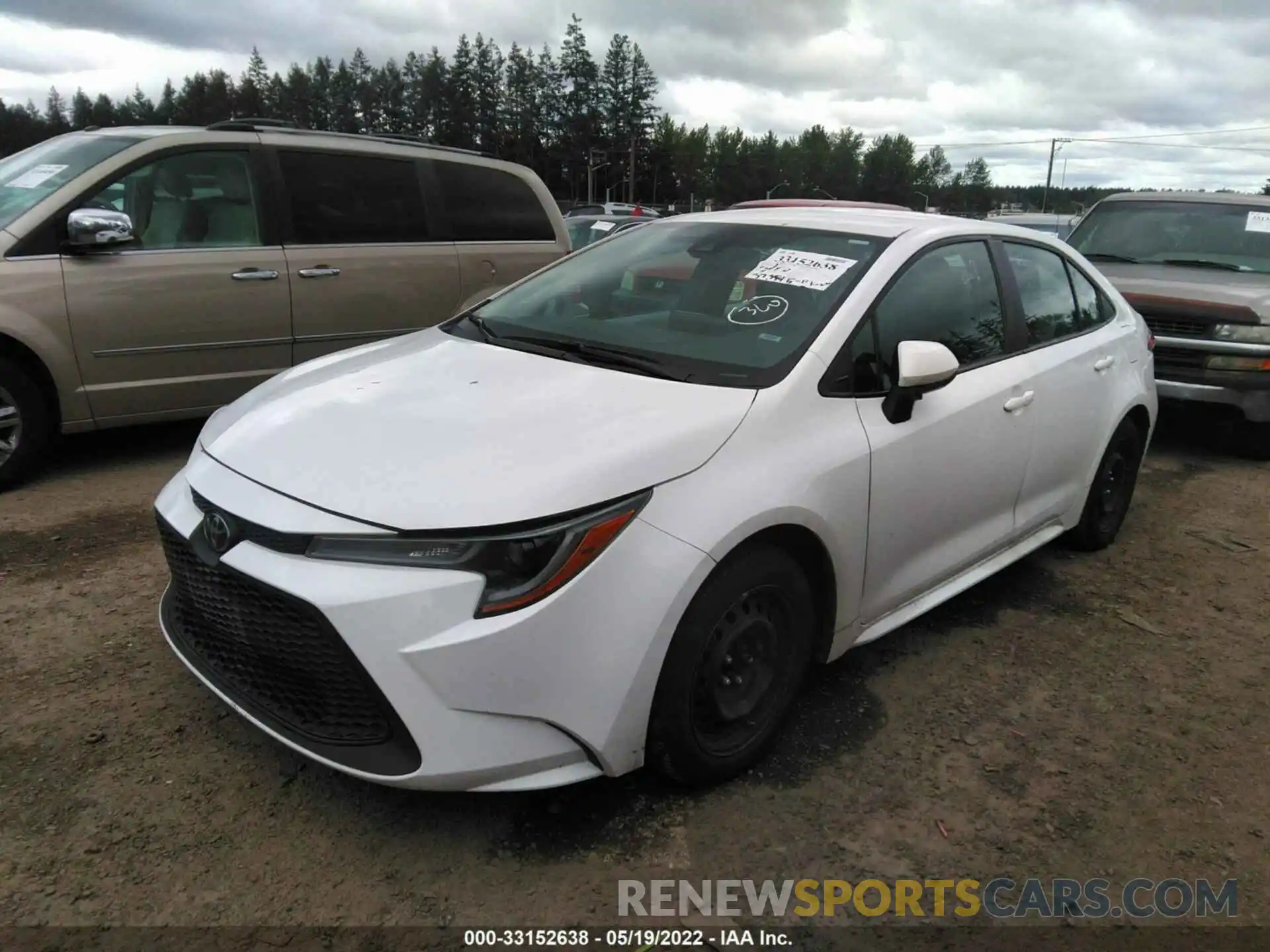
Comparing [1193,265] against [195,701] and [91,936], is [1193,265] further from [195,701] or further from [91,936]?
[91,936]

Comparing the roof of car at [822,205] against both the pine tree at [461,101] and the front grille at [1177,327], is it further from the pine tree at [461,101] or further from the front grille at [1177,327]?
the pine tree at [461,101]

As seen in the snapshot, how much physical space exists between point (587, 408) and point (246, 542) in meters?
0.93

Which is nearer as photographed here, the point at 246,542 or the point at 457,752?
the point at 457,752

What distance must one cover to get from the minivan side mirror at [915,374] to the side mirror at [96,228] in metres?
3.94

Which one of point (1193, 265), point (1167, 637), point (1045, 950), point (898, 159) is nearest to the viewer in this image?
point (1045, 950)

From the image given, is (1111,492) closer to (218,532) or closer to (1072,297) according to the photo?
(1072,297)

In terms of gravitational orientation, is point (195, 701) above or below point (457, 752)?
below

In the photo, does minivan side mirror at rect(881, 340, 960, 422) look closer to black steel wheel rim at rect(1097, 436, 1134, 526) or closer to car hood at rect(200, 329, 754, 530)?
car hood at rect(200, 329, 754, 530)

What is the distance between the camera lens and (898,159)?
127m

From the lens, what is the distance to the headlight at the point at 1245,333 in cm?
650

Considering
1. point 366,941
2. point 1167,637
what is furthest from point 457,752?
point 1167,637

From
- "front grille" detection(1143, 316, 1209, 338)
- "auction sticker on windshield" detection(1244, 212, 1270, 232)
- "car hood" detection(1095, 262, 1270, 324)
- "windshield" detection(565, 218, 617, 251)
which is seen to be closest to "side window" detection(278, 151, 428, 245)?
"car hood" detection(1095, 262, 1270, 324)

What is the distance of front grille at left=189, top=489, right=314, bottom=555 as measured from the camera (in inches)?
88.0

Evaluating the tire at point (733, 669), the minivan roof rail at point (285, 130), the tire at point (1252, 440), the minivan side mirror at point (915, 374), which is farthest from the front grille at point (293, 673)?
the tire at point (1252, 440)
